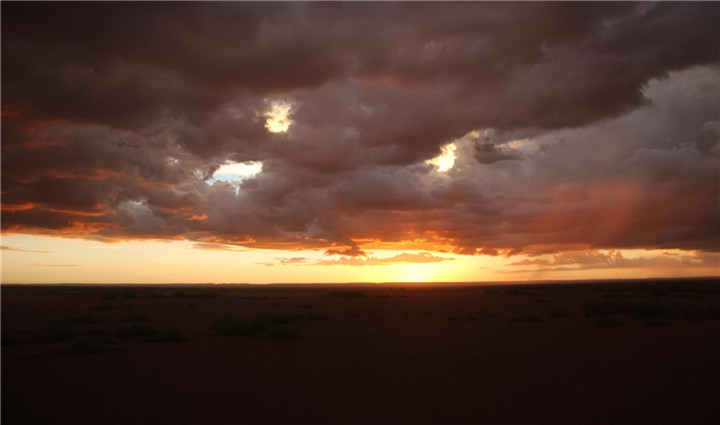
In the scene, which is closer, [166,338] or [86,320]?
[166,338]

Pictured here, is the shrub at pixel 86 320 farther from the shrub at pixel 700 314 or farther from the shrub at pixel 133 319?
the shrub at pixel 700 314

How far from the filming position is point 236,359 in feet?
60.0

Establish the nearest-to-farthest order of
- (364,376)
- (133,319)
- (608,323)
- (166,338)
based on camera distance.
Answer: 1. (364,376)
2. (166,338)
3. (608,323)
4. (133,319)

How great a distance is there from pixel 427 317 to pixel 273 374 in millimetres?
20986

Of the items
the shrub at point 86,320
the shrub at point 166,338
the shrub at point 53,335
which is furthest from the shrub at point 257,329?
the shrub at point 86,320

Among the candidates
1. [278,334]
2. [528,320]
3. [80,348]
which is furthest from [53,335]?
[528,320]

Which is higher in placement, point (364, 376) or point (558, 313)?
point (558, 313)

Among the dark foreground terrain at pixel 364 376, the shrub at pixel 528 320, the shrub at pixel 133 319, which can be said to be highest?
the shrub at pixel 133 319

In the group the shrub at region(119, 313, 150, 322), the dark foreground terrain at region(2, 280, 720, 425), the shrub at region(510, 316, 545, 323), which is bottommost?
the dark foreground terrain at region(2, 280, 720, 425)

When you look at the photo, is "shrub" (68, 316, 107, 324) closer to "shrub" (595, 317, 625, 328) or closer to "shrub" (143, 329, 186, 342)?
"shrub" (143, 329, 186, 342)

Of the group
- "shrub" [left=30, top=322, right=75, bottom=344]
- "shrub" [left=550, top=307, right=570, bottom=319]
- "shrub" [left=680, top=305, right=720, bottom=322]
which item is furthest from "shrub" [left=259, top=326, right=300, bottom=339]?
"shrub" [left=680, top=305, right=720, bottom=322]

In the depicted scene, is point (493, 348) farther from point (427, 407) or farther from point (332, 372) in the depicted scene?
point (427, 407)

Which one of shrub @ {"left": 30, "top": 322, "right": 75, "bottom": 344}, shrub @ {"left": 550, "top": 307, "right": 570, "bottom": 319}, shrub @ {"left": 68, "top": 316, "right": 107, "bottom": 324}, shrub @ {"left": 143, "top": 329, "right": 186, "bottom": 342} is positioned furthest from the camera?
shrub @ {"left": 550, "top": 307, "right": 570, "bottom": 319}

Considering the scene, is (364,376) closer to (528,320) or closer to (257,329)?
(257,329)
